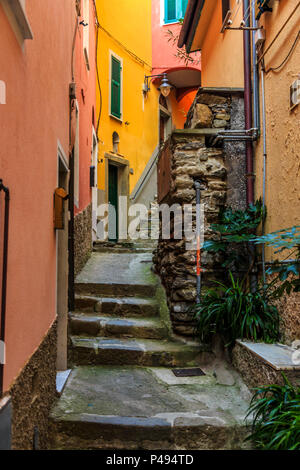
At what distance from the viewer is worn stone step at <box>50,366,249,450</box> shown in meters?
2.63

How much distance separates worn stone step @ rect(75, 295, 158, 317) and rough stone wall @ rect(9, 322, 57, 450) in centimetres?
177

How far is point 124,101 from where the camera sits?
1004 cm

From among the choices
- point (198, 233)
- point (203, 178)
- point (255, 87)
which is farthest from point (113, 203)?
point (255, 87)

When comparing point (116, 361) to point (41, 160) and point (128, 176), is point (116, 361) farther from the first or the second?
point (128, 176)

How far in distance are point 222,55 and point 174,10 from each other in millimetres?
6943

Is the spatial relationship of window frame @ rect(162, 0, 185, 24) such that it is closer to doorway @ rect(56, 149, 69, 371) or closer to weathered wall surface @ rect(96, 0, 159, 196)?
weathered wall surface @ rect(96, 0, 159, 196)

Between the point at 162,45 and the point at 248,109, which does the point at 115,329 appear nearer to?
the point at 248,109

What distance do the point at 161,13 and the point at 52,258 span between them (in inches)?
436

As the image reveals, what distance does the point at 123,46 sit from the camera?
10.0m

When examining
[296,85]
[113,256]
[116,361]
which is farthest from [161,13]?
[116,361]

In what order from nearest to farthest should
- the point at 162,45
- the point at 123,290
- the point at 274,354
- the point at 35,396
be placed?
1. the point at 35,396
2. the point at 274,354
3. the point at 123,290
4. the point at 162,45

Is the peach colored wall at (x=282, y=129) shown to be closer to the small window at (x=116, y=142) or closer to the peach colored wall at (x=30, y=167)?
the peach colored wall at (x=30, y=167)

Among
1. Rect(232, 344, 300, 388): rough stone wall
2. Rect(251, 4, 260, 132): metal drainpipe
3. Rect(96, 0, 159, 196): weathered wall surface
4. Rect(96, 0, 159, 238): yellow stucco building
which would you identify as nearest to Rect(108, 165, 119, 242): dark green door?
Rect(96, 0, 159, 238): yellow stucco building

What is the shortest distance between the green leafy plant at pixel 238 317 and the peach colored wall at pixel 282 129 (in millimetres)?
506
